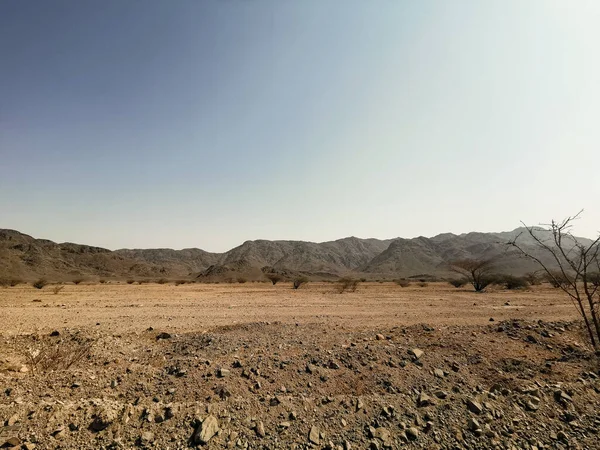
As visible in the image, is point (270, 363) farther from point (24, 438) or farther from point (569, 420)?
point (569, 420)

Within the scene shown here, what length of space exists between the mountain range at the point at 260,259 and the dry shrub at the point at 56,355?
65.8 meters

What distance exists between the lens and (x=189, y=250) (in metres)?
190

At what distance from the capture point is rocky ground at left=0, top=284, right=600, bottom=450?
4391 millimetres

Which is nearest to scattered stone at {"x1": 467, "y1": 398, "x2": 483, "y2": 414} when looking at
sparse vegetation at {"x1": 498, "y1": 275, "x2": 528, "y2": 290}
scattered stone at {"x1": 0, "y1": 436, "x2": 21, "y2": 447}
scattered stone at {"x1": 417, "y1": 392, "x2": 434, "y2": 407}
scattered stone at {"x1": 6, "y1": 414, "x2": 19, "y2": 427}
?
scattered stone at {"x1": 417, "y1": 392, "x2": 434, "y2": 407}

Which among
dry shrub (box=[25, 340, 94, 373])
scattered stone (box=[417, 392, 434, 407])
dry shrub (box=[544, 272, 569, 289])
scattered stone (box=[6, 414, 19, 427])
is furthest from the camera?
dry shrub (box=[544, 272, 569, 289])

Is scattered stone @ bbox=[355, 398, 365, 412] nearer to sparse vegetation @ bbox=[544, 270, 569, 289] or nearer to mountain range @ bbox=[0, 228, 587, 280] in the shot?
sparse vegetation @ bbox=[544, 270, 569, 289]

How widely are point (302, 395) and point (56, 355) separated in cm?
584

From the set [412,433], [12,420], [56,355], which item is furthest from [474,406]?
[56,355]

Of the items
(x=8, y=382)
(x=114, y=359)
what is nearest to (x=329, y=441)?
(x=114, y=359)

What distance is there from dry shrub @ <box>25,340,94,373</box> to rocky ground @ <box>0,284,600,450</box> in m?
0.05

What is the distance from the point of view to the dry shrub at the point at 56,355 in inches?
254

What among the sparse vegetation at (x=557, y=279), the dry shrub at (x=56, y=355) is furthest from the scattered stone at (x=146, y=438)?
the sparse vegetation at (x=557, y=279)

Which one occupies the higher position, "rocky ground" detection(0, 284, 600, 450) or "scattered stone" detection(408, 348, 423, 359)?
"scattered stone" detection(408, 348, 423, 359)

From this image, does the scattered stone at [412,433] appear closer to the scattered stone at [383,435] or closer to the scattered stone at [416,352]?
the scattered stone at [383,435]
